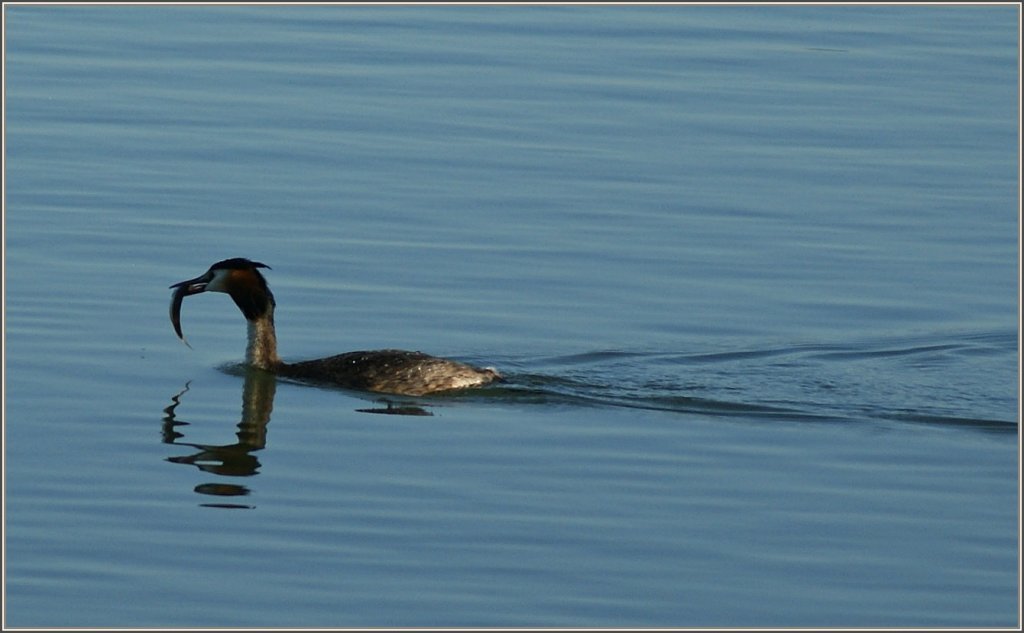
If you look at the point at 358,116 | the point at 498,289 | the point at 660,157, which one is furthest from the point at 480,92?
the point at 498,289

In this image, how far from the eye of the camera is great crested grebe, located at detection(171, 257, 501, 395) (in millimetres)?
14406

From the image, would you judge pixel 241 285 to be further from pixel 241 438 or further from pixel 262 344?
pixel 241 438

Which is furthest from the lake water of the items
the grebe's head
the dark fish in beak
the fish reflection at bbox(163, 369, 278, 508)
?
the grebe's head

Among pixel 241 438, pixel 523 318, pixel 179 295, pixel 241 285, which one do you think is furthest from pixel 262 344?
pixel 523 318

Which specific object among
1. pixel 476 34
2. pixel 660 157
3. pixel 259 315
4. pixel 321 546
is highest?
pixel 476 34

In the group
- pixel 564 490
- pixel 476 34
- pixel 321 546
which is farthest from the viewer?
pixel 476 34

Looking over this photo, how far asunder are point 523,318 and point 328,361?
6.73ft

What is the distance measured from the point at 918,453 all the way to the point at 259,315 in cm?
531

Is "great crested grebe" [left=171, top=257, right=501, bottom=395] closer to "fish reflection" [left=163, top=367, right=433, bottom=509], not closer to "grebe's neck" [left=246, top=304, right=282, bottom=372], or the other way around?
"grebe's neck" [left=246, top=304, right=282, bottom=372]

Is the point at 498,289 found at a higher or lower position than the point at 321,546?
higher

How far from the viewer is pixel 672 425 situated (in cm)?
1351

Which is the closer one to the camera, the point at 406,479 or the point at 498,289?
the point at 406,479

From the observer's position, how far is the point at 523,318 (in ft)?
53.0

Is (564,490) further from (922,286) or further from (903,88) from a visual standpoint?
(903,88)
